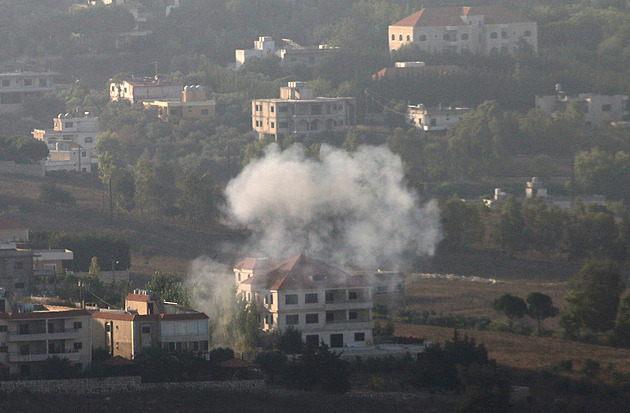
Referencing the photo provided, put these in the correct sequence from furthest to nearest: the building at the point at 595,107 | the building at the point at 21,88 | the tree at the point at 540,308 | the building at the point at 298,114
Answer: the building at the point at 21,88, the building at the point at 595,107, the building at the point at 298,114, the tree at the point at 540,308

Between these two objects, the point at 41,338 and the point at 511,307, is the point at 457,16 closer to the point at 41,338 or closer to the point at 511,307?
the point at 511,307

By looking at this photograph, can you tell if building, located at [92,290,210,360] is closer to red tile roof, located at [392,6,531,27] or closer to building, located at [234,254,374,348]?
building, located at [234,254,374,348]

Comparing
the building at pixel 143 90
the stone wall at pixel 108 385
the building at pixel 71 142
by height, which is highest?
the building at pixel 143 90

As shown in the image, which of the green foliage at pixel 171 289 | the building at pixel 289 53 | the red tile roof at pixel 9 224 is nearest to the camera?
the green foliage at pixel 171 289

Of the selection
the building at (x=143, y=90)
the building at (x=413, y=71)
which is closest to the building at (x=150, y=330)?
the building at (x=143, y=90)

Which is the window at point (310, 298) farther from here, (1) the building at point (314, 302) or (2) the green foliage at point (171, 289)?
(2) the green foliage at point (171, 289)

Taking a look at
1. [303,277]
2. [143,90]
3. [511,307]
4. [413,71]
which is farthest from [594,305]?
[143,90]

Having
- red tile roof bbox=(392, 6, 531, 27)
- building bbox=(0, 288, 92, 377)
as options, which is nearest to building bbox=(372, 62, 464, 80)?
red tile roof bbox=(392, 6, 531, 27)
